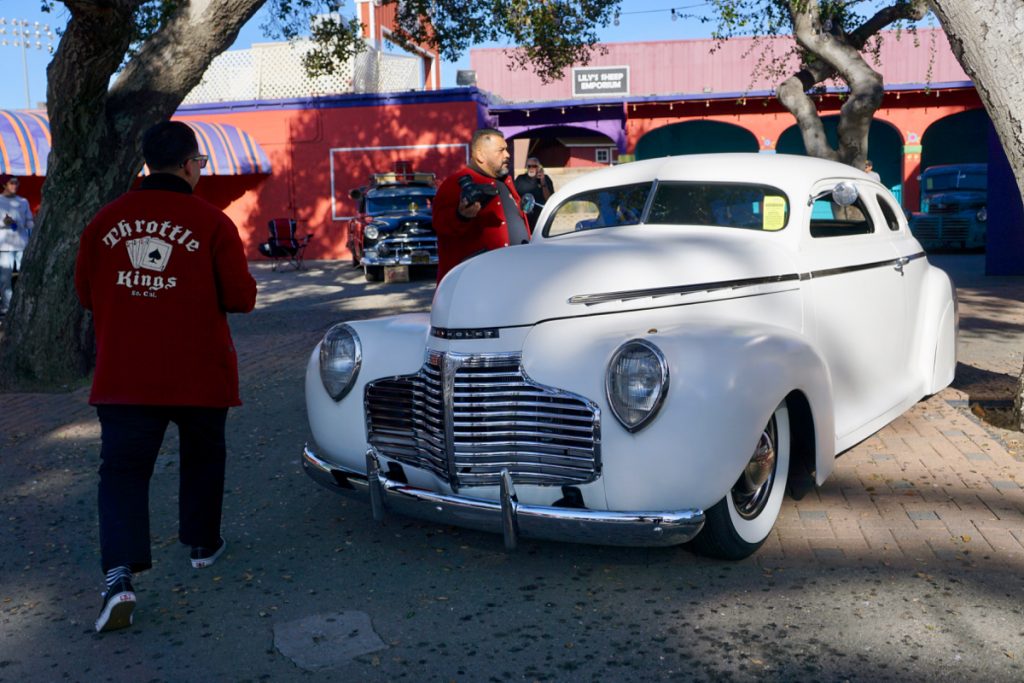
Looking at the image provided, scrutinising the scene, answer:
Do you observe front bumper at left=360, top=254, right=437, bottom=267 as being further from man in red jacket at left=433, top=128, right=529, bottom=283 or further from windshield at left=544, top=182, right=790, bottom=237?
windshield at left=544, top=182, right=790, bottom=237

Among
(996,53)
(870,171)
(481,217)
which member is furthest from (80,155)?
(870,171)

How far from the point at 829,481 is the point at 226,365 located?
118 inches

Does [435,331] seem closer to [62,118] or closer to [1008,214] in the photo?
[62,118]

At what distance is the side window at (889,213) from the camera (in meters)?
5.84

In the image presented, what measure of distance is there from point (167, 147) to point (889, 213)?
399 centimetres

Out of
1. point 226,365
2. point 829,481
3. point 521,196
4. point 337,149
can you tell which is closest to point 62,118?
point 521,196

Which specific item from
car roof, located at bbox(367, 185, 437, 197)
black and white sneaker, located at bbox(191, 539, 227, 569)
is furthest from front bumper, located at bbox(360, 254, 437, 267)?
black and white sneaker, located at bbox(191, 539, 227, 569)

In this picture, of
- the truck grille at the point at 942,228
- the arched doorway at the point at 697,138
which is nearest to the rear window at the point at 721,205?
the truck grille at the point at 942,228

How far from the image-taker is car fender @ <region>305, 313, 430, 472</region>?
427 centimetres

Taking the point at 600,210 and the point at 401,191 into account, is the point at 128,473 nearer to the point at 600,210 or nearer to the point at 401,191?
the point at 600,210

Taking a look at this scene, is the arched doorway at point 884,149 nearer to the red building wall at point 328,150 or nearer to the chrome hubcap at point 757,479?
the red building wall at point 328,150

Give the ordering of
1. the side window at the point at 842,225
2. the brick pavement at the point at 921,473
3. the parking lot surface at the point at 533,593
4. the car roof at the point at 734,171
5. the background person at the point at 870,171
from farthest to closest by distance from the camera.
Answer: the background person at the point at 870,171 → the side window at the point at 842,225 → the car roof at the point at 734,171 → the brick pavement at the point at 921,473 → the parking lot surface at the point at 533,593

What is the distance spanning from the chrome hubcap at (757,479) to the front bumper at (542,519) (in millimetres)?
546

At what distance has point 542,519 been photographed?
3611 mm
